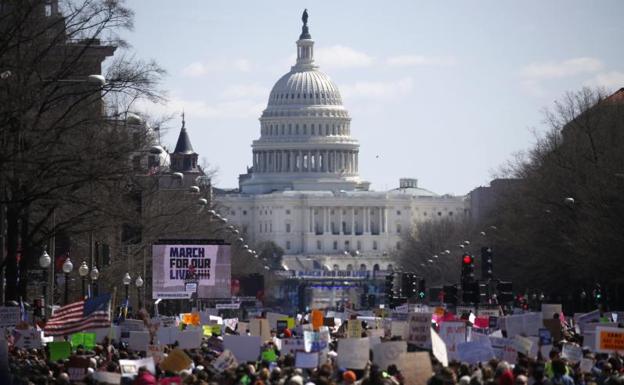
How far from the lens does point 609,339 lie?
3366 cm

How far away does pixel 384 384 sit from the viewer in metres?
26.8

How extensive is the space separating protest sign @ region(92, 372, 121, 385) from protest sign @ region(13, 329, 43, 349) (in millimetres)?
9914

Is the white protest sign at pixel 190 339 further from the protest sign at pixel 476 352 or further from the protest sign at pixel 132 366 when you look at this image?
the protest sign at pixel 132 366

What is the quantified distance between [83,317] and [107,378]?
9.24 metres

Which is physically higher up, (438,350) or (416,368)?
(438,350)

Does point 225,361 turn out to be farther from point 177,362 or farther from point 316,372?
point 316,372

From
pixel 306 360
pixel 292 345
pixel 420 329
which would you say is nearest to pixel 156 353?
pixel 292 345

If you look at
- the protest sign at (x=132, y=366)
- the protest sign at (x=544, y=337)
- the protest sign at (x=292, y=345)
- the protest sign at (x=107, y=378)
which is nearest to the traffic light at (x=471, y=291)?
the protest sign at (x=544, y=337)

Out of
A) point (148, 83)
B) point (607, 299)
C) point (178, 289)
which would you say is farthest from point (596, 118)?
point (148, 83)

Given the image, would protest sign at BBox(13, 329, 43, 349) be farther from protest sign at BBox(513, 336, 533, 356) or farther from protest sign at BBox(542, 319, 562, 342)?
protest sign at BBox(542, 319, 562, 342)

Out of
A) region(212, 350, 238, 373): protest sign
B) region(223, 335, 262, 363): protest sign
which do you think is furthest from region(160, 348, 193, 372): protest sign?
region(223, 335, 262, 363): protest sign

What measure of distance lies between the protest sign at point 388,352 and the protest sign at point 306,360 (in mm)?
1450

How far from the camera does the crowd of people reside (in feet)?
91.0

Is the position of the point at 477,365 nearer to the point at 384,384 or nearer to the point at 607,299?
the point at 384,384
